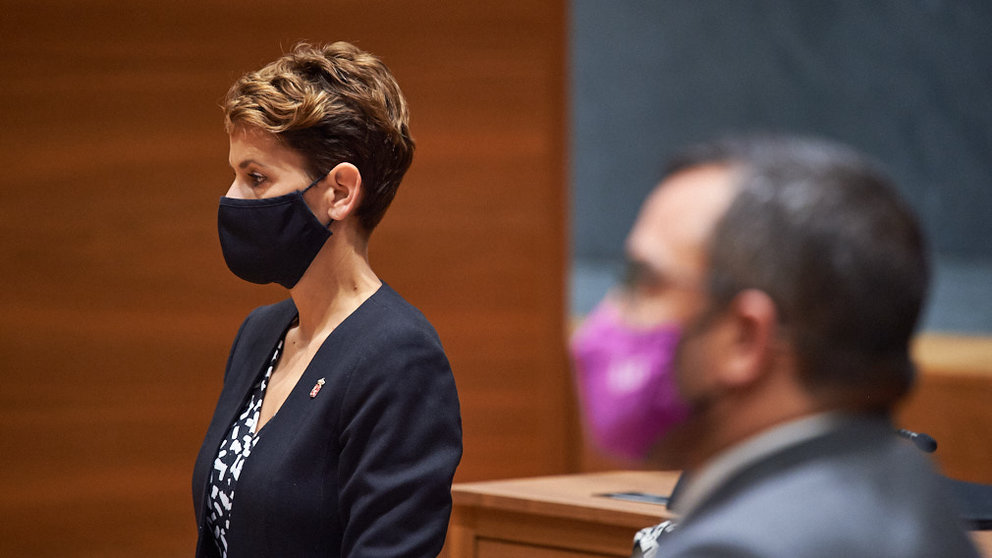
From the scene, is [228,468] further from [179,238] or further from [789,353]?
[179,238]

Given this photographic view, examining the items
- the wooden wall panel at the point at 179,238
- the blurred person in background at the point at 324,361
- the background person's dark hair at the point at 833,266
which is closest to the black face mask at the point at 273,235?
the blurred person in background at the point at 324,361

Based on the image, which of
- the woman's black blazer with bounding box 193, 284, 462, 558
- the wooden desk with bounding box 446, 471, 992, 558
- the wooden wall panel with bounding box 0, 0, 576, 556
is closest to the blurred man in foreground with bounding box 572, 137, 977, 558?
the woman's black blazer with bounding box 193, 284, 462, 558

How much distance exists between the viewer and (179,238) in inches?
152

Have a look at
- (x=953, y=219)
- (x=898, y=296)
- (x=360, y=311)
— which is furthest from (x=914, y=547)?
(x=953, y=219)

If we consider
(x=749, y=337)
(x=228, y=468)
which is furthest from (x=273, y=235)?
(x=749, y=337)

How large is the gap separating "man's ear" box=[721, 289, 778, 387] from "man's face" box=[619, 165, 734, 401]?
1.0 inches

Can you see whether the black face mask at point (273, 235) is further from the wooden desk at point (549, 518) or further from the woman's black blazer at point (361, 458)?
the wooden desk at point (549, 518)

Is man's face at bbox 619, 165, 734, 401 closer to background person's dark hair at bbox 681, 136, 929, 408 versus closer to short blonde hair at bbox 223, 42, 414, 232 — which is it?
background person's dark hair at bbox 681, 136, 929, 408

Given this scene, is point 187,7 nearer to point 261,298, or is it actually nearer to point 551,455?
point 261,298

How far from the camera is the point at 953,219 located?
4285mm

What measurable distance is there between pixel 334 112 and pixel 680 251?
97cm

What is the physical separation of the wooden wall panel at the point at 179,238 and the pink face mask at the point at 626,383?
3.05 metres

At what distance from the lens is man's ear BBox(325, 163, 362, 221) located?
68.5 inches

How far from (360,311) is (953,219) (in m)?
3.19
